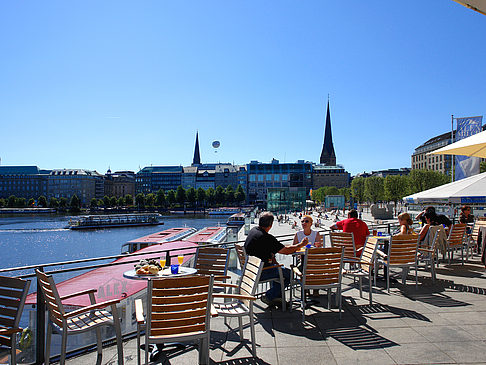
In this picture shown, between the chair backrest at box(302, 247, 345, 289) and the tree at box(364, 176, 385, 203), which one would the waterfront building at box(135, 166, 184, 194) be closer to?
the tree at box(364, 176, 385, 203)

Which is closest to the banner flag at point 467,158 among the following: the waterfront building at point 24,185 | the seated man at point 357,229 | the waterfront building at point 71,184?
the seated man at point 357,229

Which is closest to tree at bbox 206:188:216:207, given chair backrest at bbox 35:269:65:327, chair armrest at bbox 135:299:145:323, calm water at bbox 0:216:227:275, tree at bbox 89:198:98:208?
tree at bbox 89:198:98:208

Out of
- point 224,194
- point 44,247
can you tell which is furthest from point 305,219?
point 224,194

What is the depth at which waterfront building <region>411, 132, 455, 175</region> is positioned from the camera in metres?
91.6

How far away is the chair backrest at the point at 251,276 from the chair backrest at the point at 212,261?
2.77 feet

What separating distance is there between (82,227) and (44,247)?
2196 cm

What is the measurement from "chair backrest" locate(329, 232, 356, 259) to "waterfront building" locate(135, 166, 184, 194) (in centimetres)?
15124

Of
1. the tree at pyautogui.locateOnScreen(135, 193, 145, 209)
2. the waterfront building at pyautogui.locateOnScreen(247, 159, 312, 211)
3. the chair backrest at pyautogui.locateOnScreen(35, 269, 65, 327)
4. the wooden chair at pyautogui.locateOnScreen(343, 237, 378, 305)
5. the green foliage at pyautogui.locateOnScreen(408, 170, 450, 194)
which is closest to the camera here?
the chair backrest at pyautogui.locateOnScreen(35, 269, 65, 327)

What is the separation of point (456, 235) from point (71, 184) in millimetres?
159963

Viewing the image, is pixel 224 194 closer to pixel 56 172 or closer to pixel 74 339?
pixel 56 172

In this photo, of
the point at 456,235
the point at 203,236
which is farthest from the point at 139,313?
the point at 203,236

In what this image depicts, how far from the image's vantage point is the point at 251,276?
14.8ft

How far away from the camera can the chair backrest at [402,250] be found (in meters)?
6.73

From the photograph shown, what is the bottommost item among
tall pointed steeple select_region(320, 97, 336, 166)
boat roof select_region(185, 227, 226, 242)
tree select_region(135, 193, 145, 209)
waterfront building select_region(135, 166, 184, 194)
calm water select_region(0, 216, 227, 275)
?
calm water select_region(0, 216, 227, 275)
